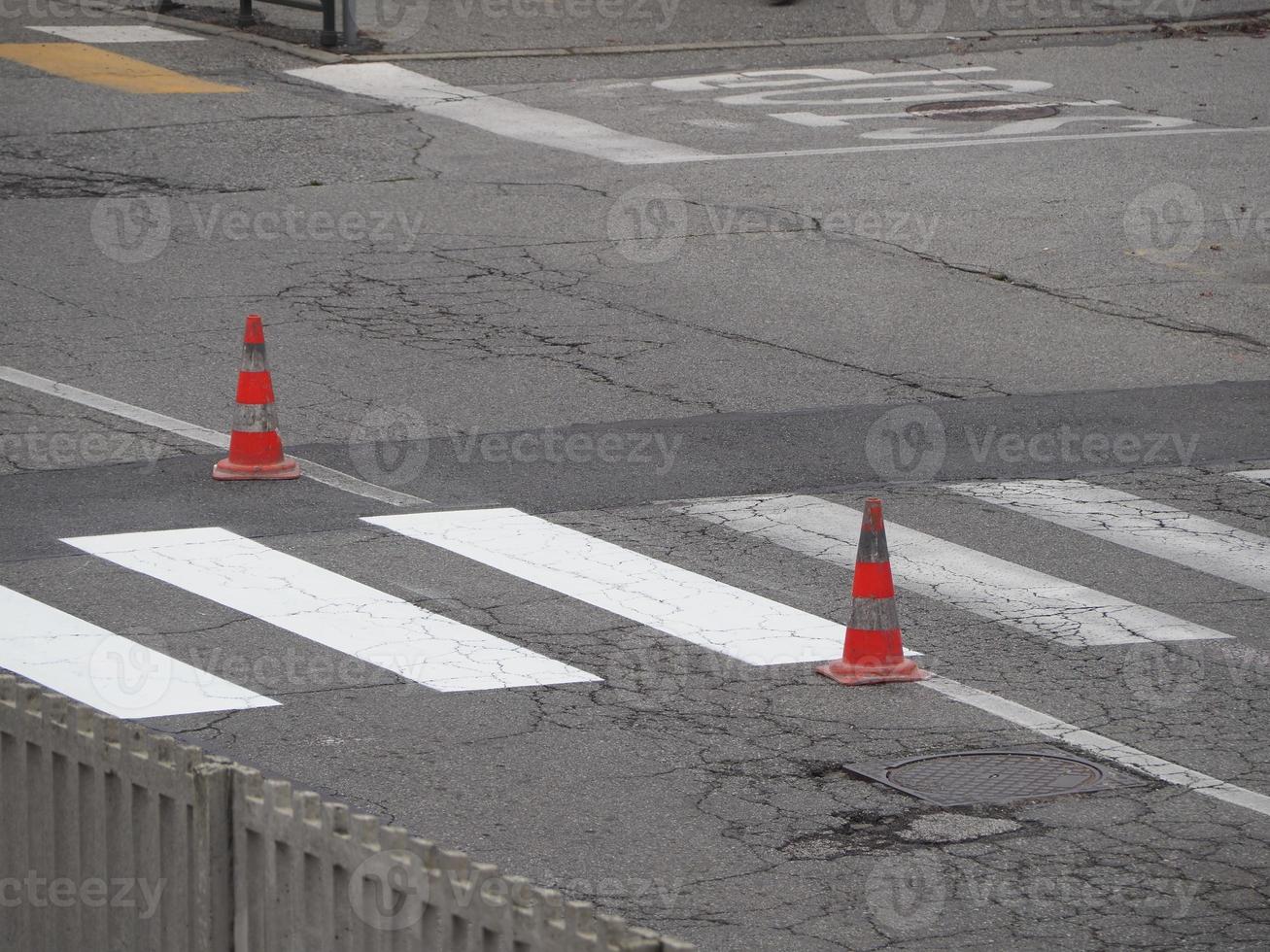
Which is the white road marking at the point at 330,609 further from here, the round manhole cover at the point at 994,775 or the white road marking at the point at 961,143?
the white road marking at the point at 961,143

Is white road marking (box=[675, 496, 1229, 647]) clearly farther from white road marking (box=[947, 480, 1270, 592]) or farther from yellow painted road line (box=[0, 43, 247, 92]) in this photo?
yellow painted road line (box=[0, 43, 247, 92])


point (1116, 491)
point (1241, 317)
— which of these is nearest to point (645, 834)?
point (1116, 491)

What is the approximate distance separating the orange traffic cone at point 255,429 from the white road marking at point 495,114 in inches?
351

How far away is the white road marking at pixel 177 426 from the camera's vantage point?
10.5 metres

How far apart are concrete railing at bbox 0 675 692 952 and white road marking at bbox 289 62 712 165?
1492cm

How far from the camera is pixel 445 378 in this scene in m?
12.6

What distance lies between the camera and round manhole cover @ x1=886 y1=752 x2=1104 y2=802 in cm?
703

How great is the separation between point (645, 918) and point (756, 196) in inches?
483

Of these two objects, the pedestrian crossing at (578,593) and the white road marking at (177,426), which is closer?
the pedestrian crossing at (578,593)

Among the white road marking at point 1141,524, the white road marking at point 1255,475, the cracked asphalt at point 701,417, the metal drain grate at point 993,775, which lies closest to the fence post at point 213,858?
the cracked asphalt at point 701,417

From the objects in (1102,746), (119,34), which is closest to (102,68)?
(119,34)

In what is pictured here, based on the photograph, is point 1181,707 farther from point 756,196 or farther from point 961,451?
point 756,196

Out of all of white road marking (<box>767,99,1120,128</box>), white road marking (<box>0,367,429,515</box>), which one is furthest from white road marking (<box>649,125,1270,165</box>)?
white road marking (<box>0,367,429,515</box>)

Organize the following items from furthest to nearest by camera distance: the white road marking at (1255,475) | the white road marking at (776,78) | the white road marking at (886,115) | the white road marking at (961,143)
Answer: the white road marking at (776,78) < the white road marking at (886,115) < the white road marking at (961,143) < the white road marking at (1255,475)
